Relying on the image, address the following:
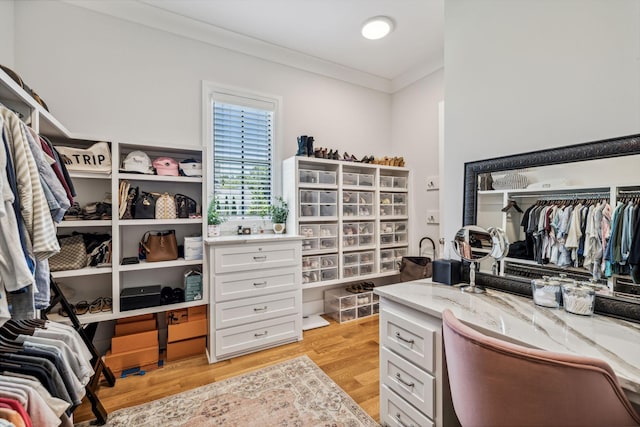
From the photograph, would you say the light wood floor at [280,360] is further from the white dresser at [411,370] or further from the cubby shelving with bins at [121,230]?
the cubby shelving with bins at [121,230]

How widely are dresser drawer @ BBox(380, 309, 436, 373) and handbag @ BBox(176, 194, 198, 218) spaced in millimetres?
1777

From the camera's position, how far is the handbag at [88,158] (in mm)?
1910

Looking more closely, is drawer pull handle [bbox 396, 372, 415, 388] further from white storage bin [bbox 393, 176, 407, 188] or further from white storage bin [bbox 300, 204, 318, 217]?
white storage bin [bbox 393, 176, 407, 188]

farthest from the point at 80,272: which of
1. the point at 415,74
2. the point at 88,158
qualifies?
the point at 415,74

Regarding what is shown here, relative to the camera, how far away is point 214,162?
270 cm

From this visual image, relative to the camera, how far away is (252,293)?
2334 millimetres

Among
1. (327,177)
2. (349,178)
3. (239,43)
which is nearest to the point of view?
(239,43)

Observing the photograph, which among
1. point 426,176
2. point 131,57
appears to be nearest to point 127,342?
point 131,57

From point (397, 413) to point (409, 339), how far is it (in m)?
0.42

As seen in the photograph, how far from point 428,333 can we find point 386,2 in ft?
8.29

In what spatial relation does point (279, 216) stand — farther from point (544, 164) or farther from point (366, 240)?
point (544, 164)

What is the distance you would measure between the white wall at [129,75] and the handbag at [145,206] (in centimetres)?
45

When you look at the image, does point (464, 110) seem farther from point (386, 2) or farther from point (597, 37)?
point (386, 2)

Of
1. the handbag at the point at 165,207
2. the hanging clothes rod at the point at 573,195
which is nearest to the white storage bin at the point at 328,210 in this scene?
the handbag at the point at 165,207
